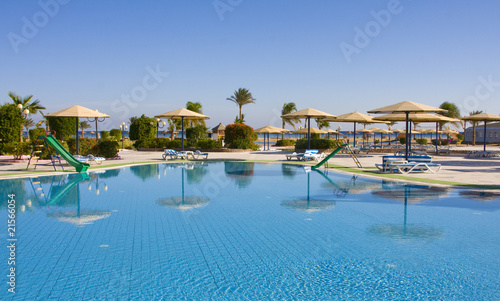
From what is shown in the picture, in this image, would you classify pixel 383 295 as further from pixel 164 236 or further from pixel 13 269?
pixel 13 269

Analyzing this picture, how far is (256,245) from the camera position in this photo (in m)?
5.93

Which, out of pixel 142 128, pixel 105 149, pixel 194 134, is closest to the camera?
pixel 105 149

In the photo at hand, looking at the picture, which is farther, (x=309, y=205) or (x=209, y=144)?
(x=209, y=144)

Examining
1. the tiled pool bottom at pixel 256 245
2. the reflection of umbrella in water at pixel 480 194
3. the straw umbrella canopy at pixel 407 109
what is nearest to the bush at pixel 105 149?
the tiled pool bottom at pixel 256 245

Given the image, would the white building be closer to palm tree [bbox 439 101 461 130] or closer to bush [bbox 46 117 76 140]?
palm tree [bbox 439 101 461 130]

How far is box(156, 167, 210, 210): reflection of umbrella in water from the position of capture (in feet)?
A: 29.0

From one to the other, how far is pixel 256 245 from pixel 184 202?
385cm

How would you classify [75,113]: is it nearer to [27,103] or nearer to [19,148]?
[19,148]

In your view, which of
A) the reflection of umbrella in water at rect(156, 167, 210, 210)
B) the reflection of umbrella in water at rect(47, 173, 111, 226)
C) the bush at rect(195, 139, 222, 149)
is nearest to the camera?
the reflection of umbrella in water at rect(47, 173, 111, 226)

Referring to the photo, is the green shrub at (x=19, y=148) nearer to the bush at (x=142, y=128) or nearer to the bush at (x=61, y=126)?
the bush at (x=61, y=126)

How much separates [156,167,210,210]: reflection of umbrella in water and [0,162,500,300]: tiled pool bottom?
3 cm

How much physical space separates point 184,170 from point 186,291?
41.9 ft

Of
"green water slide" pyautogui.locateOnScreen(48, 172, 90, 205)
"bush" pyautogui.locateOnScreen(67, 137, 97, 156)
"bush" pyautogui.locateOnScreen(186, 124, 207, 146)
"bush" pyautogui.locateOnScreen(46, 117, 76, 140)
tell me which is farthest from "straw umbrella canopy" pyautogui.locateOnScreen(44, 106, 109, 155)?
"bush" pyautogui.locateOnScreen(186, 124, 207, 146)

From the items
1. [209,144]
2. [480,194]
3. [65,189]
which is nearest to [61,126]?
[209,144]
